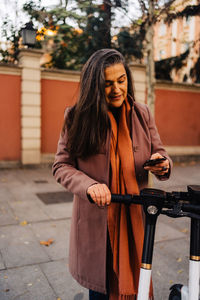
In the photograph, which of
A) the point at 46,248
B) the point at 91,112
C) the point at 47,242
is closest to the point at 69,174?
the point at 91,112

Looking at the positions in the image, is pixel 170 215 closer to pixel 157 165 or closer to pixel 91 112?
pixel 157 165

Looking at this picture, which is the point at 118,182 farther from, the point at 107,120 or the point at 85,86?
the point at 85,86

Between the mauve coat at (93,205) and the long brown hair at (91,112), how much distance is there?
6 cm

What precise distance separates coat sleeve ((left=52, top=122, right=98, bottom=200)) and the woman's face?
0.34 meters

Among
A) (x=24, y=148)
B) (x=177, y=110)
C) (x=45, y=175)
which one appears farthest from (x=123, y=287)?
(x=177, y=110)

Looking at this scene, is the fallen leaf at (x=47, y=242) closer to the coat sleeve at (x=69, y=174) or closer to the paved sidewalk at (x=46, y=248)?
the paved sidewalk at (x=46, y=248)

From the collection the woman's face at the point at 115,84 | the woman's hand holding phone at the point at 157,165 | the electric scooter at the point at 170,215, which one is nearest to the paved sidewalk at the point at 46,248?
the woman's hand holding phone at the point at 157,165

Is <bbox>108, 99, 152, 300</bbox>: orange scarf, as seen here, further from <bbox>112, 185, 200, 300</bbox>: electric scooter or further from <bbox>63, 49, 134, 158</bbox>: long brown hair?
<bbox>112, 185, 200, 300</bbox>: electric scooter

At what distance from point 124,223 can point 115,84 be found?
2.46ft

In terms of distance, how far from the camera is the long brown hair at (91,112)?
159 cm

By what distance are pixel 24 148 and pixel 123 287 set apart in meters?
8.15

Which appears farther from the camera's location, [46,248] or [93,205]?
[46,248]

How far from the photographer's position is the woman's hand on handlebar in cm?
131

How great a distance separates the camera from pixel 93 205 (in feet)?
5.59
